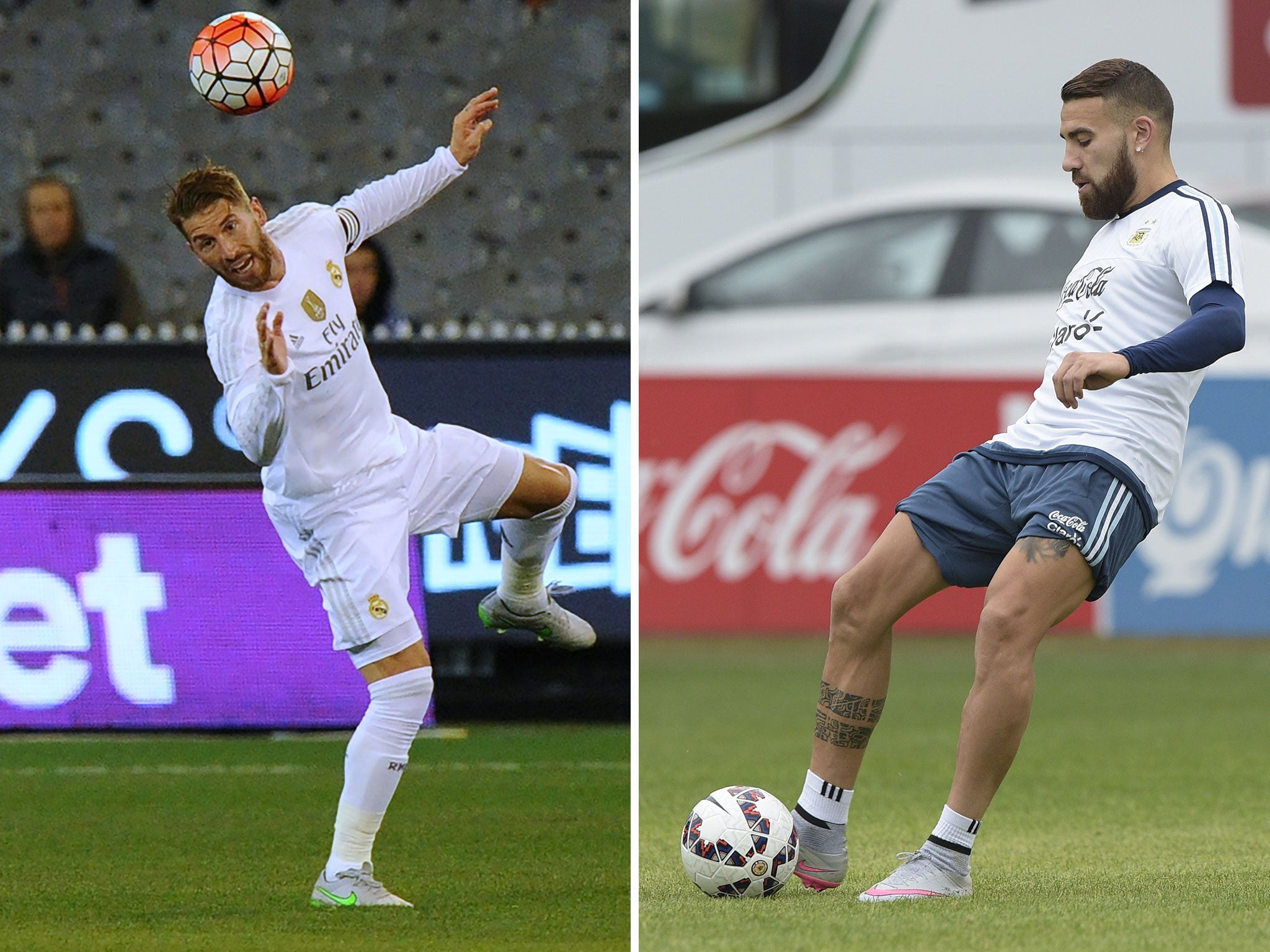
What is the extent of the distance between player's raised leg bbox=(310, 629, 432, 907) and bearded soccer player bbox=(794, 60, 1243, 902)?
104cm

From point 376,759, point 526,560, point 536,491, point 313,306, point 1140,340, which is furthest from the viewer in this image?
point 526,560

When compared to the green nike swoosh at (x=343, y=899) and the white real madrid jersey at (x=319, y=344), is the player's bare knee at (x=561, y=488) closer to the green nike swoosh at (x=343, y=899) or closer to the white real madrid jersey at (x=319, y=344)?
the white real madrid jersey at (x=319, y=344)

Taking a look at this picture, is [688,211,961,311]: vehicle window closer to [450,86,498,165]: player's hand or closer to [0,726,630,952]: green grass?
[0,726,630,952]: green grass

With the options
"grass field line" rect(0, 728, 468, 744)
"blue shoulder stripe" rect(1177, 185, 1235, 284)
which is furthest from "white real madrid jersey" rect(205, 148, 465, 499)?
"grass field line" rect(0, 728, 468, 744)

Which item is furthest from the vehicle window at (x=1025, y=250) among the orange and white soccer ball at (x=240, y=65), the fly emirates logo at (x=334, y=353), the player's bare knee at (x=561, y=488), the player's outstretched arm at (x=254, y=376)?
the player's outstretched arm at (x=254, y=376)

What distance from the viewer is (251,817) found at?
6480mm

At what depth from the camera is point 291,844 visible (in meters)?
6.02

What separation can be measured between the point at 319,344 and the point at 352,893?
1.45 meters

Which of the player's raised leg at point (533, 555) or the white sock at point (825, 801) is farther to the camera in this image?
the player's raised leg at point (533, 555)

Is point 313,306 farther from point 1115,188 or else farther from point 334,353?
point 1115,188

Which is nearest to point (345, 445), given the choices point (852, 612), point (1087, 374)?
point (852, 612)

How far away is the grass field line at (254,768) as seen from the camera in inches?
295

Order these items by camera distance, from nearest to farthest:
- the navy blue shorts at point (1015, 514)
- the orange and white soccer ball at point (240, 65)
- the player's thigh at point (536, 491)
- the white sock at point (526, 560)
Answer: the navy blue shorts at point (1015, 514)
the orange and white soccer ball at point (240, 65)
the player's thigh at point (536, 491)
the white sock at point (526, 560)

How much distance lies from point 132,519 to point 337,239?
313cm
